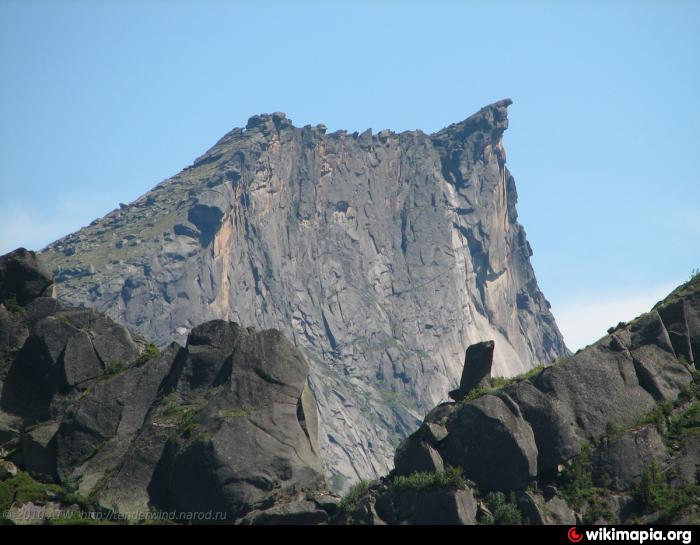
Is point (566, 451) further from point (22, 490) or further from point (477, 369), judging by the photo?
point (22, 490)

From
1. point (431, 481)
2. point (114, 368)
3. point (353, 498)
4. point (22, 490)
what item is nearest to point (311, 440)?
point (353, 498)

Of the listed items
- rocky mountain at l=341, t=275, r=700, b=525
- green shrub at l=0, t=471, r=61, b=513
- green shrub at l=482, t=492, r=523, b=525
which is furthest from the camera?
green shrub at l=0, t=471, r=61, b=513

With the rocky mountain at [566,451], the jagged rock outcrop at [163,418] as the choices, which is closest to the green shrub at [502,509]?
the rocky mountain at [566,451]

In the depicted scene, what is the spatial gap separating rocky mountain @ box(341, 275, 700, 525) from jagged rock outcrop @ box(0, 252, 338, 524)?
5.08 m

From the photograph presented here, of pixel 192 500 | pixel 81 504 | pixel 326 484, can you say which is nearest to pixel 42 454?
pixel 81 504

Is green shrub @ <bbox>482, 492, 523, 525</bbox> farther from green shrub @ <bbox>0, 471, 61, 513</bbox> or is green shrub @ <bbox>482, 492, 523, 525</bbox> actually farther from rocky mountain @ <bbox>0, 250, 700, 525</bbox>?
green shrub @ <bbox>0, 471, 61, 513</bbox>

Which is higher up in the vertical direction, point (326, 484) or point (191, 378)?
point (191, 378)

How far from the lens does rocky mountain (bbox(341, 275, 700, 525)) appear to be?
6000 centimetres

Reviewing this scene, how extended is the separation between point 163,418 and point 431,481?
1672 cm

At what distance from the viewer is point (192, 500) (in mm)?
63156

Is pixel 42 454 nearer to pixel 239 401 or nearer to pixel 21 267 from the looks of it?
pixel 239 401

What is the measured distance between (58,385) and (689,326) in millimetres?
39176
